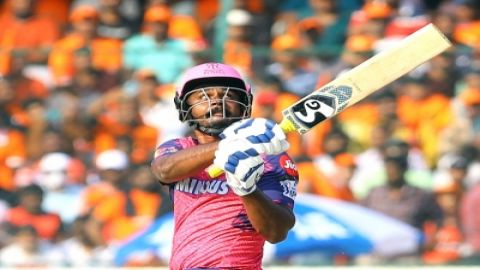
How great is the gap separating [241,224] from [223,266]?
0.62 ft

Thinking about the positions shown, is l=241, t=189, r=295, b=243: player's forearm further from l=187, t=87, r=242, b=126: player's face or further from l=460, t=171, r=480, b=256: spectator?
l=460, t=171, r=480, b=256: spectator

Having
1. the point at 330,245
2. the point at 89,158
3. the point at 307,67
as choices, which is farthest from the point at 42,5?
the point at 330,245

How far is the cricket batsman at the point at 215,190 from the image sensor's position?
490 centimetres

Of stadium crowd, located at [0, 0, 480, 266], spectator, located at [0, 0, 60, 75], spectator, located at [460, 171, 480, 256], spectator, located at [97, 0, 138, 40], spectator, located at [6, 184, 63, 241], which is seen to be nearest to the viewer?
spectator, located at [460, 171, 480, 256]

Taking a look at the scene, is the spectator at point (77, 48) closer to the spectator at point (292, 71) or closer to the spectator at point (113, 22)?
the spectator at point (113, 22)

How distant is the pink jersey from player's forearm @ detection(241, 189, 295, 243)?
15 cm

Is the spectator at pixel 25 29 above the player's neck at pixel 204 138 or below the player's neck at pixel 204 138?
above

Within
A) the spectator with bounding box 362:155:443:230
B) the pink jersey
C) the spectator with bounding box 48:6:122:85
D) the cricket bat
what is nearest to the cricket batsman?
the pink jersey

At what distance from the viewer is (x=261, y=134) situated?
452 cm

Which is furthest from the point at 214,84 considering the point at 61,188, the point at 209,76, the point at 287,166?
the point at 61,188

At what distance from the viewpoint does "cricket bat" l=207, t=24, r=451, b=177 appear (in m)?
4.93

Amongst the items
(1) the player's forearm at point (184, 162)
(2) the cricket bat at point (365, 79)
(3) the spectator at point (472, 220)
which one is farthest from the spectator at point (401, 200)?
(1) the player's forearm at point (184, 162)

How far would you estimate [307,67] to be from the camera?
988cm

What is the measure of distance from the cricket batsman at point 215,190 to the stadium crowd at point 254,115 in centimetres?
430
